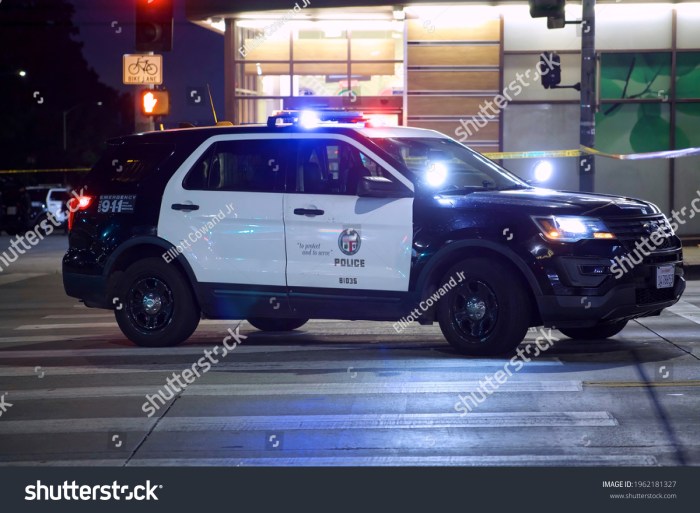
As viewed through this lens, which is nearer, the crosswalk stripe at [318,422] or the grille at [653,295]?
the crosswalk stripe at [318,422]

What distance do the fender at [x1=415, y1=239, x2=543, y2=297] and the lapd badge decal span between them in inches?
23.8

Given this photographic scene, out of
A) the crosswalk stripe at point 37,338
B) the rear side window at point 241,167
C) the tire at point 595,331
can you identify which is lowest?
the crosswalk stripe at point 37,338

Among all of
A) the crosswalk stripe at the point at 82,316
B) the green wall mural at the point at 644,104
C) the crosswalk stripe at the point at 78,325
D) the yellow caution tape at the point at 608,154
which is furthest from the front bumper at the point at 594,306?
the green wall mural at the point at 644,104

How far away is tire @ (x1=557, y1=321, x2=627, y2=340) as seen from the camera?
10.9m

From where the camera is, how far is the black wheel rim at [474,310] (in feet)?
32.2

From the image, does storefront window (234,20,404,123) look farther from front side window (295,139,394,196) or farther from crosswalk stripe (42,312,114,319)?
front side window (295,139,394,196)

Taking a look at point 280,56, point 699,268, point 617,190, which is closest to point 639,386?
point 699,268

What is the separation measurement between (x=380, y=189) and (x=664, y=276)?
242cm

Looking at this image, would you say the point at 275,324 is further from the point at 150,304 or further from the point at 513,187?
the point at 513,187

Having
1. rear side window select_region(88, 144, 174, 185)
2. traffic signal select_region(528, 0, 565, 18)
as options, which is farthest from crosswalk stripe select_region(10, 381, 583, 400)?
traffic signal select_region(528, 0, 565, 18)

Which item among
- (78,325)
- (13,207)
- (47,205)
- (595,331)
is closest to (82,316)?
(78,325)

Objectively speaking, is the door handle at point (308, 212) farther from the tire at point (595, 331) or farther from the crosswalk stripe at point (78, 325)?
the crosswalk stripe at point (78, 325)

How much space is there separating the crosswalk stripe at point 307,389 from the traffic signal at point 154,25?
28.6 ft
